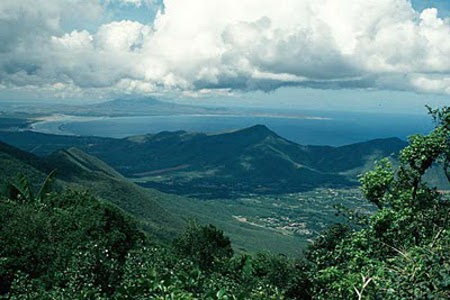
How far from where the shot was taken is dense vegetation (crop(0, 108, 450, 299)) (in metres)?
9.29

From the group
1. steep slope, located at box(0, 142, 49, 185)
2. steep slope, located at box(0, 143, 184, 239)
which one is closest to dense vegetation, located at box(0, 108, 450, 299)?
steep slope, located at box(0, 142, 49, 185)

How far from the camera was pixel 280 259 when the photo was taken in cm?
3102

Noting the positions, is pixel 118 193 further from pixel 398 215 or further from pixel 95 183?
pixel 398 215

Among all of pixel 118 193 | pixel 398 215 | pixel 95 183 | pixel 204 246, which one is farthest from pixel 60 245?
pixel 95 183

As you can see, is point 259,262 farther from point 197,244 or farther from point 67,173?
point 67,173

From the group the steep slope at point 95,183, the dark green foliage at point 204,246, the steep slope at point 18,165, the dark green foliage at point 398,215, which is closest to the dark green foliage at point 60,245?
the dark green foliage at point 204,246

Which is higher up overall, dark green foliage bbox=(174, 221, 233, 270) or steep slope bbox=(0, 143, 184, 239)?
dark green foliage bbox=(174, 221, 233, 270)

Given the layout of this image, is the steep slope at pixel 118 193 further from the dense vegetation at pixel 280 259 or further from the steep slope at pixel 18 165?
the dense vegetation at pixel 280 259

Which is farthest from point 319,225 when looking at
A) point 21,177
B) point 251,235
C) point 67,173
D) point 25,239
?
point 25,239

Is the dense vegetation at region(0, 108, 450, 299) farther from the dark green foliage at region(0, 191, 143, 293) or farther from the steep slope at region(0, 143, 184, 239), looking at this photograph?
the steep slope at region(0, 143, 184, 239)

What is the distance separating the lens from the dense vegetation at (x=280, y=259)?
929 centimetres

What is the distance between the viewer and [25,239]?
21.8 m

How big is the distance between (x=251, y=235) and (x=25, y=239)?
13539 centimetres

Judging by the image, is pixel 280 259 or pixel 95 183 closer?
pixel 280 259
